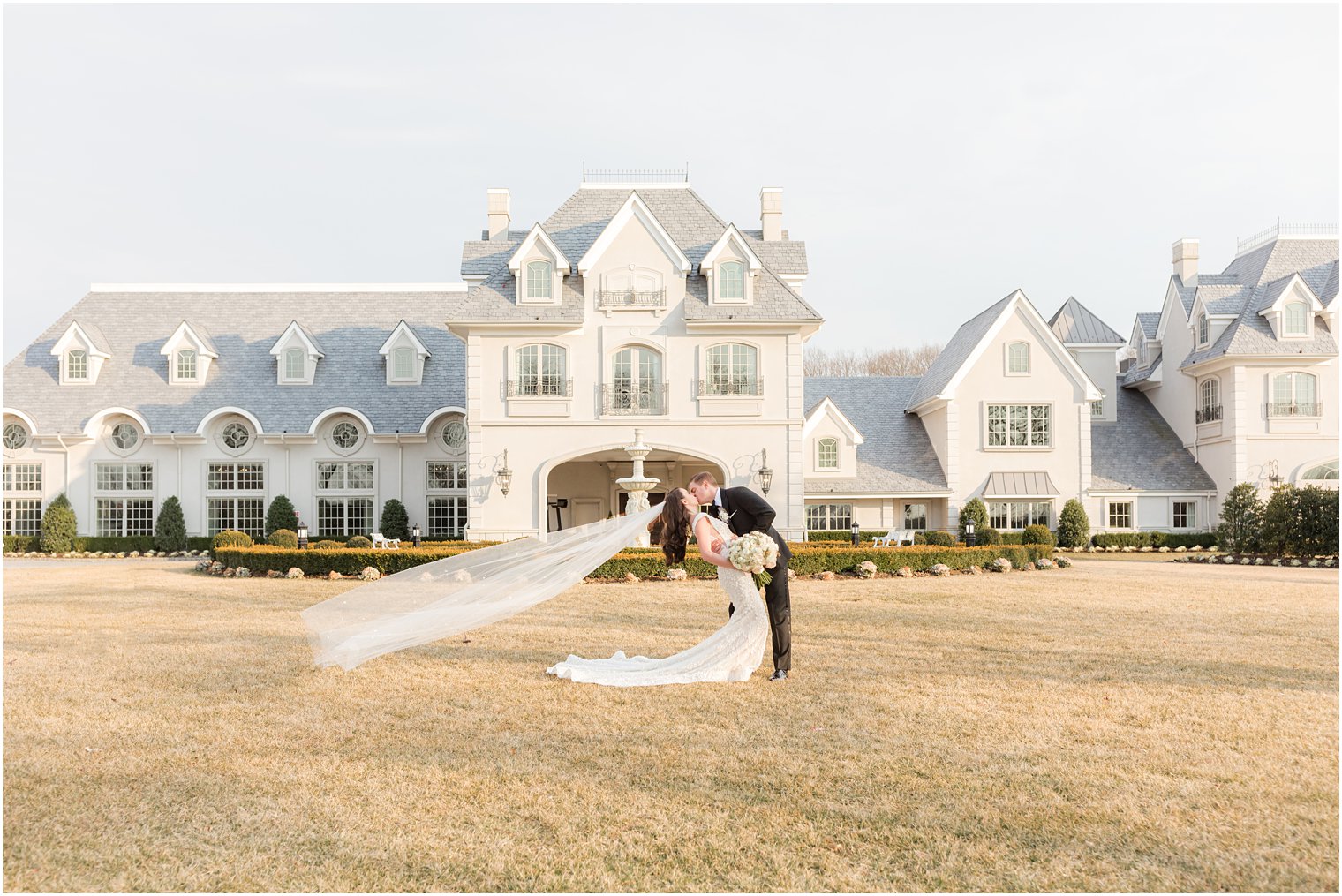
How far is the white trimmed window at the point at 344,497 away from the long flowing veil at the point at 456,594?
74.2ft

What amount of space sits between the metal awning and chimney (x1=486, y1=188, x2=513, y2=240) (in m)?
18.4

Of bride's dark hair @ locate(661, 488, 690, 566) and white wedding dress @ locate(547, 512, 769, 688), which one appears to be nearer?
white wedding dress @ locate(547, 512, 769, 688)

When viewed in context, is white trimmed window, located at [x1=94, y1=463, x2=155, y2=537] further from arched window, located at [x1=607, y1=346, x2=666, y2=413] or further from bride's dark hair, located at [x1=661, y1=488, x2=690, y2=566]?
bride's dark hair, located at [x1=661, y1=488, x2=690, y2=566]

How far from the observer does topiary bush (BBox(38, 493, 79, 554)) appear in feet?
99.5

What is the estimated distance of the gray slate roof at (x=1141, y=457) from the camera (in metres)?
33.6

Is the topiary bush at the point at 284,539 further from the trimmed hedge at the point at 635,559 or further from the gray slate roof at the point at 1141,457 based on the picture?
the gray slate roof at the point at 1141,457

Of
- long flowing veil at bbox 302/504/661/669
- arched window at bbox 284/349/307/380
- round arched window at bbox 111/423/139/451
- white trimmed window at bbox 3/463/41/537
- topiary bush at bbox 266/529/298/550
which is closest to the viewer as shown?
long flowing veil at bbox 302/504/661/669

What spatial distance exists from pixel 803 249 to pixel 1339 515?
15820mm

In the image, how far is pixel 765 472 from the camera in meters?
25.5

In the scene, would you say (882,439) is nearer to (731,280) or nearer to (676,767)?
(731,280)

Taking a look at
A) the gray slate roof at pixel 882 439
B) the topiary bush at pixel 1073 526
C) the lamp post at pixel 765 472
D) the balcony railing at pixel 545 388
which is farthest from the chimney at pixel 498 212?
the topiary bush at pixel 1073 526

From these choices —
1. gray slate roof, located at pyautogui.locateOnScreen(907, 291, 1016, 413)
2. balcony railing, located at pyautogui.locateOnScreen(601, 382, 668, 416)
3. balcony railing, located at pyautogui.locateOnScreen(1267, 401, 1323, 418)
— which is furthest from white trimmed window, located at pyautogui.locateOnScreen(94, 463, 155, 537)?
balcony railing, located at pyautogui.locateOnScreen(1267, 401, 1323, 418)

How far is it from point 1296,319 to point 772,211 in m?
18.8

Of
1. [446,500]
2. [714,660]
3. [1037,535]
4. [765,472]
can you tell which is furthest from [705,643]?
[446,500]
